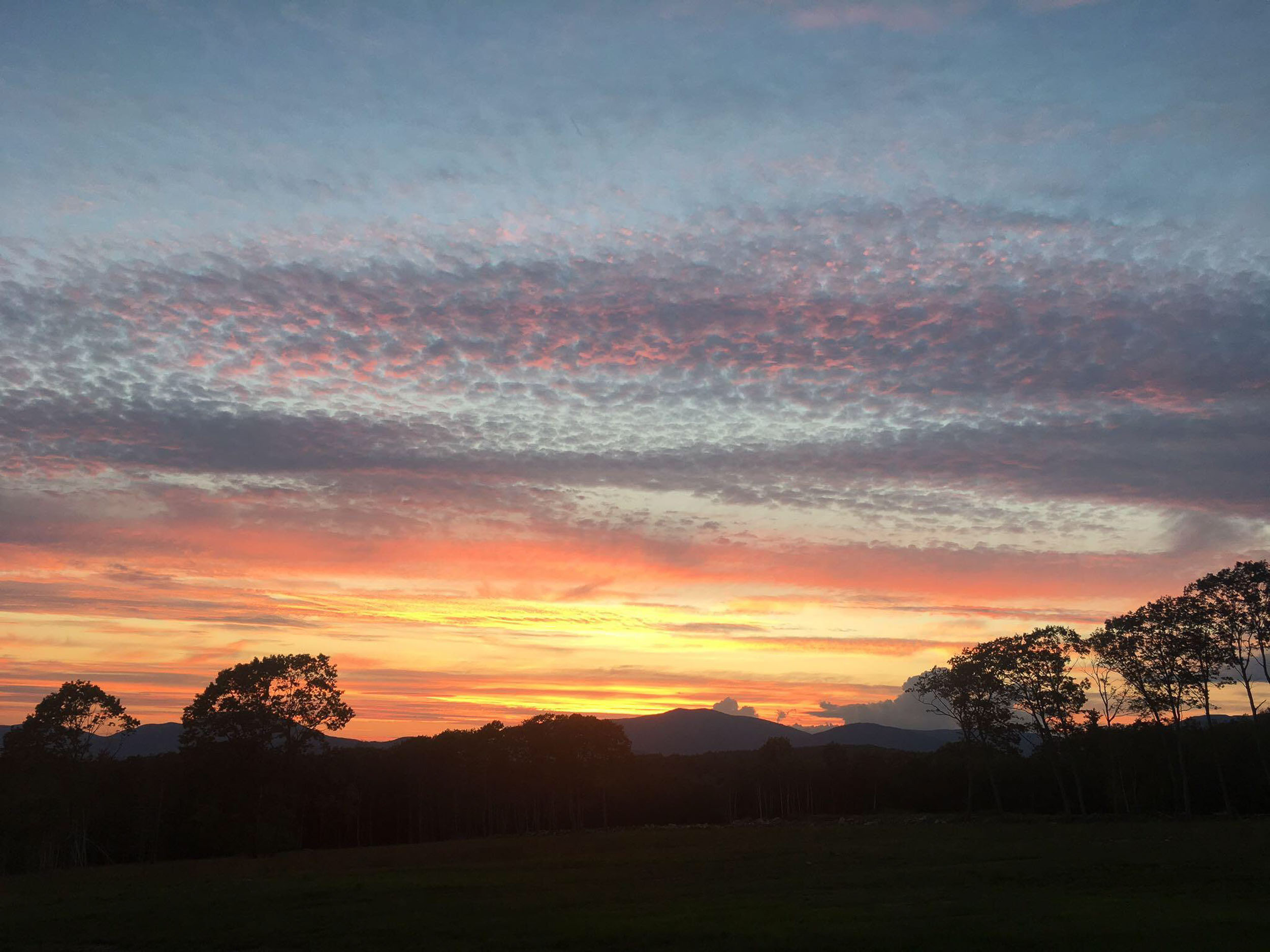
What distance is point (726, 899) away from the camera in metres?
31.2

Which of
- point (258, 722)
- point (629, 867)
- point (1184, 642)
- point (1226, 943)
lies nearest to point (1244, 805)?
point (1184, 642)

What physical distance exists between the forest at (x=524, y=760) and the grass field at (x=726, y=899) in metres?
14.6

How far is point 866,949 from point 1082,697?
62.4 meters

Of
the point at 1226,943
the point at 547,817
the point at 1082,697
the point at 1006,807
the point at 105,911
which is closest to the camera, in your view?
the point at 1226,943

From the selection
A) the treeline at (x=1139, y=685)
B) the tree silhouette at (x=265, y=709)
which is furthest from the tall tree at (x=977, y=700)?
the tree silhouette at (x=265, y=709)

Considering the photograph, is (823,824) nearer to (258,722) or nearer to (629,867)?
(629,867)

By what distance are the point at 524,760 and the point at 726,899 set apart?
289ft

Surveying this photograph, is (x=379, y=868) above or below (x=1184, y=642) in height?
below

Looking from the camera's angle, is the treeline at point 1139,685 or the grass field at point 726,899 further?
the treeline at point 1139,685

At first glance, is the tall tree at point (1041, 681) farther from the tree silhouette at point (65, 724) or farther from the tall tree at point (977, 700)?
the tree silhouette at point (65, 724)

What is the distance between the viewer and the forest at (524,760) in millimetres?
66250

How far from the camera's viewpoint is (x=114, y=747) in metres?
81.0

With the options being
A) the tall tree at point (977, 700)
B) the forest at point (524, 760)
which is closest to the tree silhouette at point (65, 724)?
the forest at point (524, 760)

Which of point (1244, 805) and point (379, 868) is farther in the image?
point (1244, 805)
